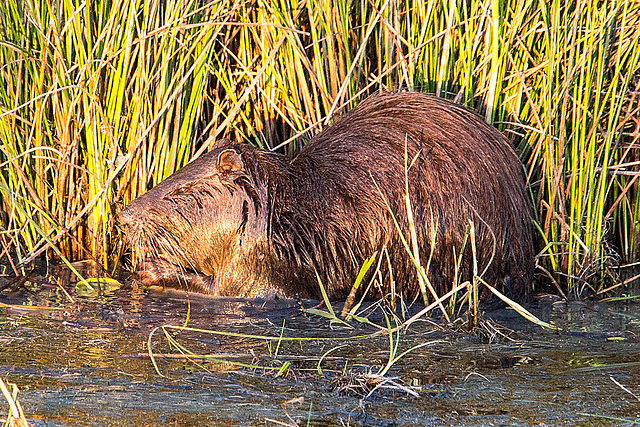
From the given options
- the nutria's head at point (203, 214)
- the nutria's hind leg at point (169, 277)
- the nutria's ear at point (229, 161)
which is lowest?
the nutria's hind leg at point (169, 277)

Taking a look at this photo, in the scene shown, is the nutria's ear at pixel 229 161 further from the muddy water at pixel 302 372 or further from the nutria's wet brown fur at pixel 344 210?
the muddy water at pixel 302 372

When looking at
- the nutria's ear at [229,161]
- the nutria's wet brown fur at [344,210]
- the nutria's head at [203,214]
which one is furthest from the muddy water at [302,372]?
the nutria's ear at [229,161]

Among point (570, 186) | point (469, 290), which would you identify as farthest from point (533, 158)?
point (469, 290)

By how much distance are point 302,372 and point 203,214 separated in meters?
1.31

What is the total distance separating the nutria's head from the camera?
3.09m

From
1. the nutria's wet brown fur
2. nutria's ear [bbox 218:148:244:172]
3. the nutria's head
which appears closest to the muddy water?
the nutria's wet brown fur

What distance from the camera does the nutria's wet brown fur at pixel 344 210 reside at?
118 inches

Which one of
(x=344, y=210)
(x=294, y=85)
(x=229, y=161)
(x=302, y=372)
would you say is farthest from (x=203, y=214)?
(x=302, y=372)

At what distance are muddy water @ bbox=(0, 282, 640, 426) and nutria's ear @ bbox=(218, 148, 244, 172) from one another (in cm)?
63

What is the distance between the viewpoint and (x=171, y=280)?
3.25 metres

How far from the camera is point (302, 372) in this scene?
1.99 metres

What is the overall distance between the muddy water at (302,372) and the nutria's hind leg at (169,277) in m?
0.41

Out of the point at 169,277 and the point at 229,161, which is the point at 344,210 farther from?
the point at 169,277

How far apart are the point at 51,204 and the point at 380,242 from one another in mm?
1576
